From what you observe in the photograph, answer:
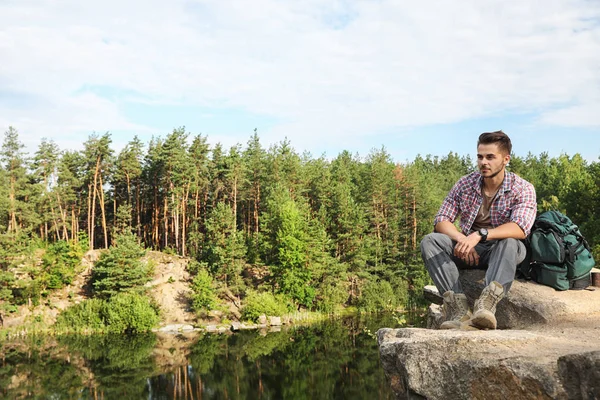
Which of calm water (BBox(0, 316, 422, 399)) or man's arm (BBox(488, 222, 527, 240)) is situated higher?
man's arm (BBox(488, 222, 527, 240))

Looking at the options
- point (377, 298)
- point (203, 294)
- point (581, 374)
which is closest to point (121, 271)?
point (203, 294)

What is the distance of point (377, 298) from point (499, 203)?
3390 cm

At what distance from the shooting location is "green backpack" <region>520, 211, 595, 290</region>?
4.73 m

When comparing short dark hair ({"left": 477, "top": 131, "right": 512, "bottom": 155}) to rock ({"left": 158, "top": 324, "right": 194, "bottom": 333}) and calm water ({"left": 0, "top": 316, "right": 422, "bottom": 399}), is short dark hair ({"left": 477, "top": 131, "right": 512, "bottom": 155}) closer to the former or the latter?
calm water ({"left": 0, "top": 316, "right": 422, "bottom": 399})

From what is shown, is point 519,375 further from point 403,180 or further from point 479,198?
point 403,180

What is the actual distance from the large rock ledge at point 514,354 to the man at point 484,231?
1.61 feet

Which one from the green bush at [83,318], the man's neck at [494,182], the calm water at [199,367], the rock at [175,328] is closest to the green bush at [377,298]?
the calm water at [199,367]

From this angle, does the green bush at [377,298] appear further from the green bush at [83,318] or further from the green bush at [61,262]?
the green bush at [61,262]

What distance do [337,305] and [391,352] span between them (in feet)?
112

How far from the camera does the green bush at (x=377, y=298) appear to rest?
37844mm

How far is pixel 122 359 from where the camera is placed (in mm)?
25766

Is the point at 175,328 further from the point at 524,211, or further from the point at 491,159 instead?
the point at 524,211

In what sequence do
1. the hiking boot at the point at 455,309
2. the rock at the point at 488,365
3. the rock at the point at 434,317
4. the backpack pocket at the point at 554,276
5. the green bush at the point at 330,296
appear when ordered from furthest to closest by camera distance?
1. the green bush at the point at 330,296
2. the rock at the point at 434,317
3. the backpack pocket at the point at 554,276
4. the hiking boot at the point at 455,309
5. the rock at the point at 488,365

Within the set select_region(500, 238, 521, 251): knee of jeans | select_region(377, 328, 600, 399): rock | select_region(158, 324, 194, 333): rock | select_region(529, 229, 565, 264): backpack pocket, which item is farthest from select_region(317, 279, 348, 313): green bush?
select_region(377, 328, 600, 399): rock
